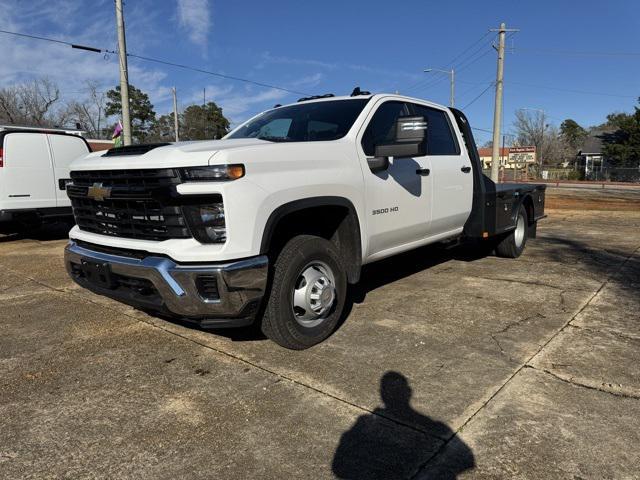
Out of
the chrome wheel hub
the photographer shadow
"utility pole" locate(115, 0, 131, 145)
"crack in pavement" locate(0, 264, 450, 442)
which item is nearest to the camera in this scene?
the photographer shadow

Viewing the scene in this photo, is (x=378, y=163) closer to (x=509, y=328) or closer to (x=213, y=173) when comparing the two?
(x=213, y=173)

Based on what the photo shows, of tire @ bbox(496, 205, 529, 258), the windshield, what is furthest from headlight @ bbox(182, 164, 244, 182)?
tire @ bbox(496, 205, 529, 258)

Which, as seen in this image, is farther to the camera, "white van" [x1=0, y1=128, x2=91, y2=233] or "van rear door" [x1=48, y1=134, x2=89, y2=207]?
"van rear door" [x1=48, y1=134, x2=89, y2=207]

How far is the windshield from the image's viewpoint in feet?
14.6

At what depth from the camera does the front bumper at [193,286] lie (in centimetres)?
318

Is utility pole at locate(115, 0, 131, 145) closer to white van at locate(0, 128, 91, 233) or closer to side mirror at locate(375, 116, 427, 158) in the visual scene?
white van at locate(0, 128, 91, 233)

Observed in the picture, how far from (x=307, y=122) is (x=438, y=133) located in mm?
1636

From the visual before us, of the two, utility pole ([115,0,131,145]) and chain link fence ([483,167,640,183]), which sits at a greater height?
utility pole ([115,0,131,145])

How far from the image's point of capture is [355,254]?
4.20 metres

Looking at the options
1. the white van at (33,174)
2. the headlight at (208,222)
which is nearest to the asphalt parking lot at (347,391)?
the headlight at (208,222)

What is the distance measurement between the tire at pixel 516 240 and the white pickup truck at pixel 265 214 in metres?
2.41

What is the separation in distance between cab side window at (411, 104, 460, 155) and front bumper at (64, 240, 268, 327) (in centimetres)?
278

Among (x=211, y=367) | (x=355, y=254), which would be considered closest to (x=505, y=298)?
(x=355, y=254)

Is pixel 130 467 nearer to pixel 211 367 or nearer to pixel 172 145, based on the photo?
pixel 211 367
